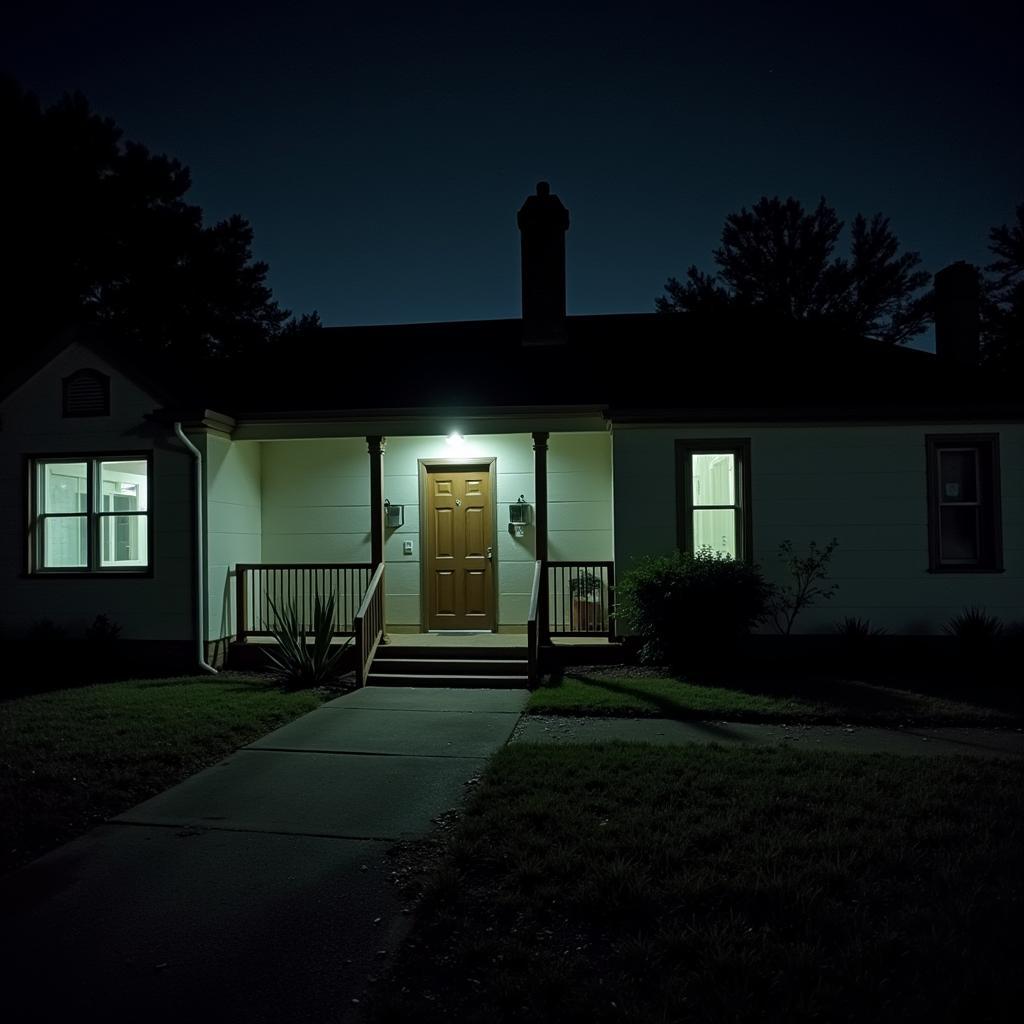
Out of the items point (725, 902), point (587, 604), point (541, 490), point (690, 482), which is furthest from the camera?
point (587, 604)

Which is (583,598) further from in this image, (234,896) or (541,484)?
(234,896)

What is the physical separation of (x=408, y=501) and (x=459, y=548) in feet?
3.25

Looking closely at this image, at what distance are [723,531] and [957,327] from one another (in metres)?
4.79

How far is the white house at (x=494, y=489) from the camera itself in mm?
10023

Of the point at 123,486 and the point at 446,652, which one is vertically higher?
the point at 123,486

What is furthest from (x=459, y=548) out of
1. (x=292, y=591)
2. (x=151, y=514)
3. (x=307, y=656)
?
(x=151, y=514)

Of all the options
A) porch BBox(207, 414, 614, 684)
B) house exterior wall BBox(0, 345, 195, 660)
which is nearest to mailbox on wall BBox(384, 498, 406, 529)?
porch BBox(207, 414, 614, 684)

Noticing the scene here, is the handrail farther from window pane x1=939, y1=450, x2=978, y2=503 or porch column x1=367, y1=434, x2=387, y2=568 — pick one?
window pane x1=939, y1=450, x2=978, y2=503

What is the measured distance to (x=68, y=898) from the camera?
377 centimetres

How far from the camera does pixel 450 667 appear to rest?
9.53 metres

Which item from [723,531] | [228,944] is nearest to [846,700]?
[723,531]

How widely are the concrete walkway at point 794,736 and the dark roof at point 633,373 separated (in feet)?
14.1

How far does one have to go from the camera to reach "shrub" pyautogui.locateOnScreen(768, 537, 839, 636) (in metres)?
10.0

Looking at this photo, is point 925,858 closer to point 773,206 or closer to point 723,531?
point 723,531
